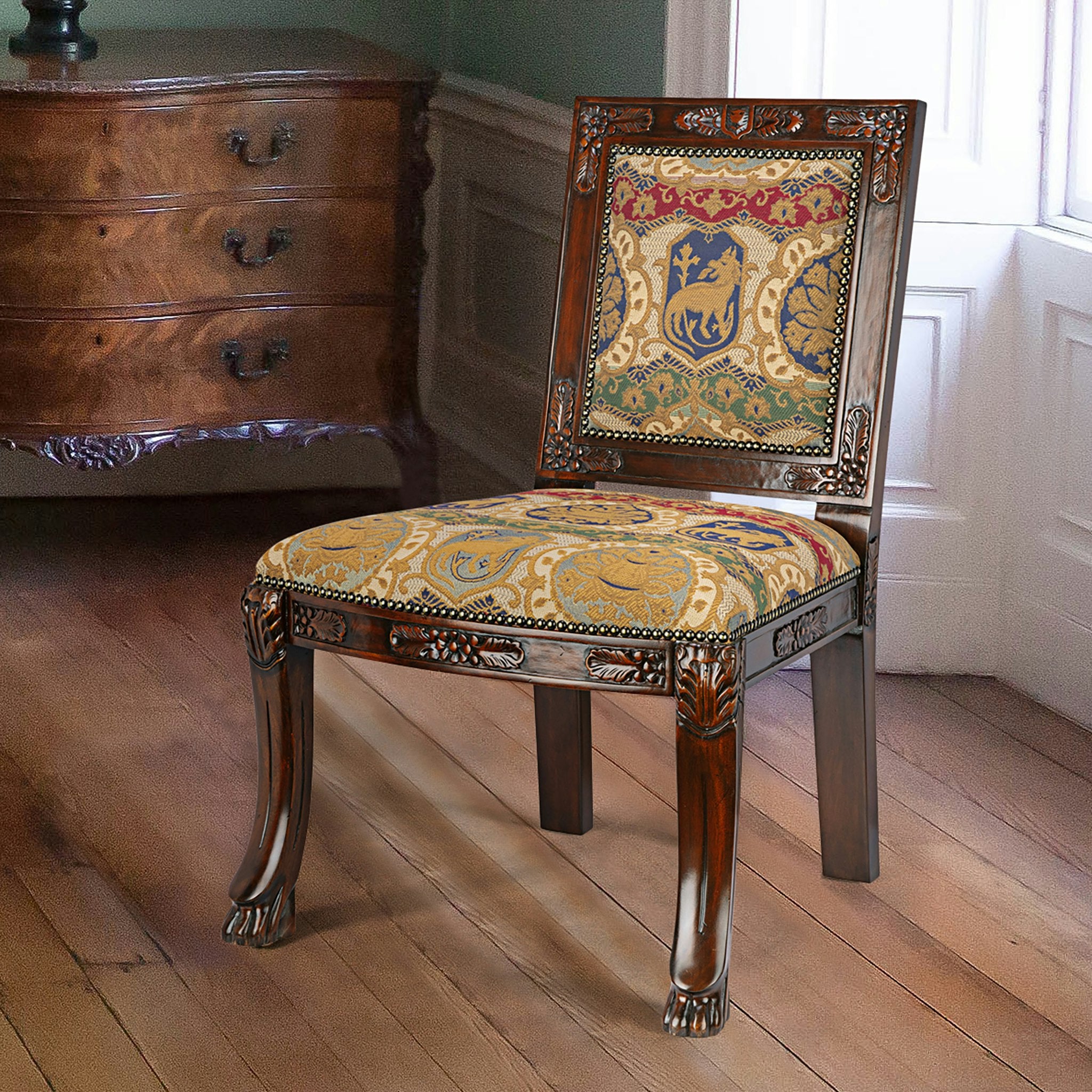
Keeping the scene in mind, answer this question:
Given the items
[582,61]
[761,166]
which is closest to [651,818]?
[761,166]

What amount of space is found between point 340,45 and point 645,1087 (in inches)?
97.7

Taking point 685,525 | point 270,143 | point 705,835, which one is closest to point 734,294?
point 685,525

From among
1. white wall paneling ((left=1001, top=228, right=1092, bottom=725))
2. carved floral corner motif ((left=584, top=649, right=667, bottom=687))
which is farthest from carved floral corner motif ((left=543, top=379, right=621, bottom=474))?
white wall paneling ((left=1001, top=228, right=1092, bottom=725))

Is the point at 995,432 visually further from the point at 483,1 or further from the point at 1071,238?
the point at 483,1

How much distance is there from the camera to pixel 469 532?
176cm

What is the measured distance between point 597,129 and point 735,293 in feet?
0.93

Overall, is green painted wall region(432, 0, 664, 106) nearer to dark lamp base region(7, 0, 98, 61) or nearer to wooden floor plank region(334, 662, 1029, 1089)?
dark lamp base region(7, 0, 98, 61)

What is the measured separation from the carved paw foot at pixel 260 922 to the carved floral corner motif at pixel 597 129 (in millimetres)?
931

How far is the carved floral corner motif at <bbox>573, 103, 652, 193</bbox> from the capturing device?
2031mm

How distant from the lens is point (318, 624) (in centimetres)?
176

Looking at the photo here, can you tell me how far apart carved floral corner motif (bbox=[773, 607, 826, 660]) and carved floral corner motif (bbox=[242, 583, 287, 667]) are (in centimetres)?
53

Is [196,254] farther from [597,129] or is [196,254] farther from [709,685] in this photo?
[709,685]

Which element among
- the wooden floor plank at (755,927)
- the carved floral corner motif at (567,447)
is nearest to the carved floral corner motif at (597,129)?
the carved floral corner motif at (567,447)

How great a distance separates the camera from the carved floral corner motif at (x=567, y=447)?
206 cm
